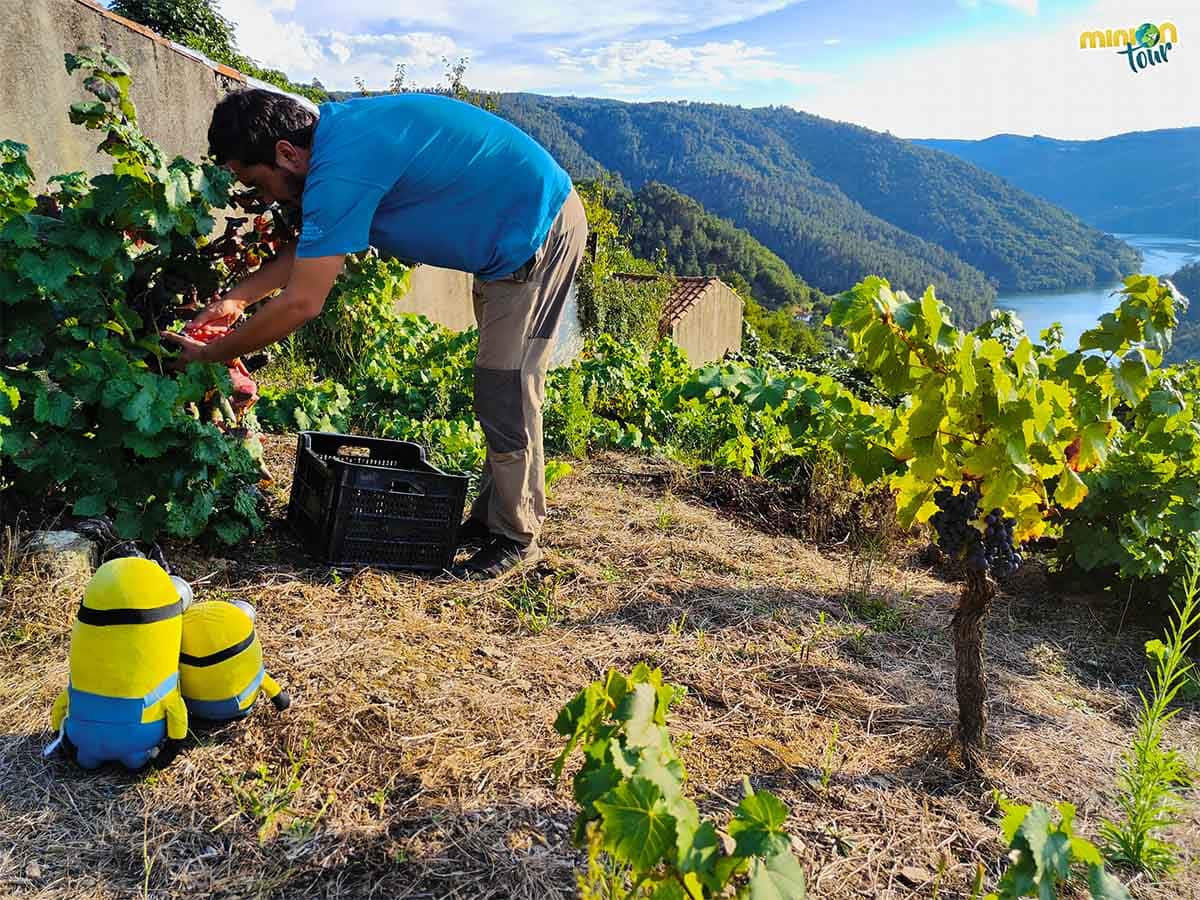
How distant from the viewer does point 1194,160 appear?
15800cm

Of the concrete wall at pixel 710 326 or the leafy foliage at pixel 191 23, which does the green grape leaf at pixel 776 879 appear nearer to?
the leafy foliage at pixel 191 23

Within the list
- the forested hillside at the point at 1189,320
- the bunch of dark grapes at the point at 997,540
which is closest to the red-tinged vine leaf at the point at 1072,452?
the bunch of dark grapes at the point at 997,540

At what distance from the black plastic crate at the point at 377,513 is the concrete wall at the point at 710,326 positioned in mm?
21524

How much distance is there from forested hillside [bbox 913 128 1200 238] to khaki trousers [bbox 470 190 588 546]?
13721 cm

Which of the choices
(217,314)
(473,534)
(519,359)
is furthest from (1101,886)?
(217,314)

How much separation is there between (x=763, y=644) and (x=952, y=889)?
45.2 inches

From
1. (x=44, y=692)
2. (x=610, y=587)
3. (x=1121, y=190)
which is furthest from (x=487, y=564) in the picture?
(x=1121, y=190)

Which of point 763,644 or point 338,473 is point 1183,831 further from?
point 338,473

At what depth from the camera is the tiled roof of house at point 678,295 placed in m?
24.7

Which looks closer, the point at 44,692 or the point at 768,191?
the point at 44,692

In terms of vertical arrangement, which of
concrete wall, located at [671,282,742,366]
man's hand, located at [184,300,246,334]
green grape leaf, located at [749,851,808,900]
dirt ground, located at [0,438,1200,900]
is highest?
man's hand, located at [184,300,246,334]

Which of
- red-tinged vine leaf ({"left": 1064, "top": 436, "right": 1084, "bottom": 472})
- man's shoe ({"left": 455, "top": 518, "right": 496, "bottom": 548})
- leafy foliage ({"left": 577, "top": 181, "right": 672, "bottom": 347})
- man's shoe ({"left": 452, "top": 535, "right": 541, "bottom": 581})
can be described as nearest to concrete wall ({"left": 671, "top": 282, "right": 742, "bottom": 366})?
leafy foliage ({"left": 577, "top": 181, "right": 672, "bottom": 347})

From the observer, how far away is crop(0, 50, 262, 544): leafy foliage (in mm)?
2576

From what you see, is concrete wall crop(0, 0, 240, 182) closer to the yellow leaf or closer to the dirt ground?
the dirt ground
